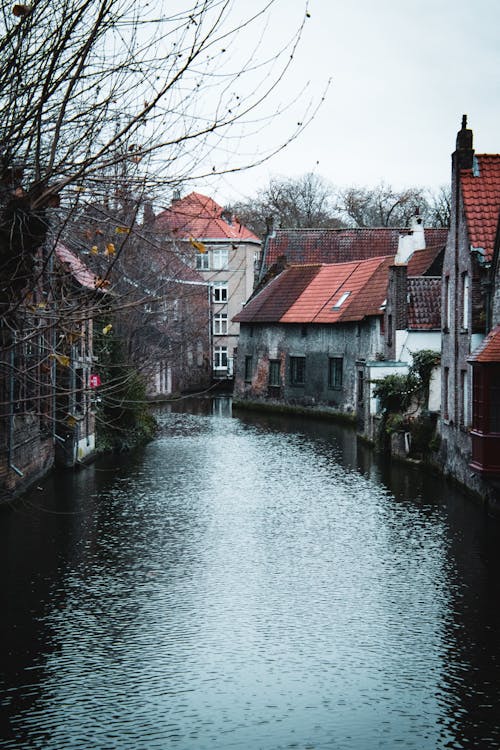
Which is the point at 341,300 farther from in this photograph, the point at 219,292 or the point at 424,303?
the point at 219,292

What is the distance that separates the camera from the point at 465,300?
73.5 feet

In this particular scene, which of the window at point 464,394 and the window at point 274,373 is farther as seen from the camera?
the window at point 274,373

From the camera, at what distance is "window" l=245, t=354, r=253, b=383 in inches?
1842

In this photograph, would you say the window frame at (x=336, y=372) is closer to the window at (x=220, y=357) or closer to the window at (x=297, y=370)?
the window at (x=297, y=370)

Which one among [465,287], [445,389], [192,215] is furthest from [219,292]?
[192,215]

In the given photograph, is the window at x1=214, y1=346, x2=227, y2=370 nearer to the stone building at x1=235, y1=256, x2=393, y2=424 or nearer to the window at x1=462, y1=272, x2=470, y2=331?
the stone building at x1=235, y1=256, x2=393, y2=424

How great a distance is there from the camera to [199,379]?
56.6 m

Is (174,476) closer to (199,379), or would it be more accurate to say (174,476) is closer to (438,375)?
(438,375)

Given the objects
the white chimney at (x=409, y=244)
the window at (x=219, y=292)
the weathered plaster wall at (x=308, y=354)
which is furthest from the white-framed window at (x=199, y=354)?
the white chimney at (x=409, y=244)

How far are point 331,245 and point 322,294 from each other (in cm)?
859

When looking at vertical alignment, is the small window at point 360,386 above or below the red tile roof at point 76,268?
below

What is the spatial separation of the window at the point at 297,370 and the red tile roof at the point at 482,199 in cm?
2068

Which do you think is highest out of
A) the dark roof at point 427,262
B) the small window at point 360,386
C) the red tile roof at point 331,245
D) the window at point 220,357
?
the red tile roof at point 331,245

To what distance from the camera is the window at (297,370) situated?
42969 mm
